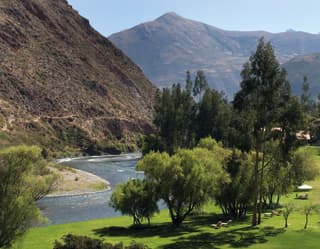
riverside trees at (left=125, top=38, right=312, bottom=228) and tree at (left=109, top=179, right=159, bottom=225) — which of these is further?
tree at (left=109, top=179, right=159, bottom=225)

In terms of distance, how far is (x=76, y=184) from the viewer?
98250 millimetres

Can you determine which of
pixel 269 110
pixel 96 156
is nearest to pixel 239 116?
pixel 269 110

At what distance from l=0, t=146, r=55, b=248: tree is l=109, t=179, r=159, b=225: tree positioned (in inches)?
732

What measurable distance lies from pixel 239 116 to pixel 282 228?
12678mm

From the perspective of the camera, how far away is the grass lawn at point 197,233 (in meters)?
44.2

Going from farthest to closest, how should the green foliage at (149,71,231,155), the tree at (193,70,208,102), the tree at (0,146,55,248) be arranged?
the tree at (193,70,208,102) < the green foliage at (149,71,231,155) < the tree at (0,146,55,248)

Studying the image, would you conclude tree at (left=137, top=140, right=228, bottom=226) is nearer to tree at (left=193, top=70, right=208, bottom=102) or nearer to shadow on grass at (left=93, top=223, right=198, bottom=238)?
shadow on grass at (left=93, top=223, right=198, bottom=238)

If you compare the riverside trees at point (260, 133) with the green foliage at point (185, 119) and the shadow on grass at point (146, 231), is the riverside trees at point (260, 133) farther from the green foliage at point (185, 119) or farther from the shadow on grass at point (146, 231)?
the green foliage at point (185, 119)

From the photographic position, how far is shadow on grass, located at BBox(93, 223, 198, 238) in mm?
51250

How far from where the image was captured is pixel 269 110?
164 feet

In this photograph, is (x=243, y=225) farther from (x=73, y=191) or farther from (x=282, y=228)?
(x=73, y=191)

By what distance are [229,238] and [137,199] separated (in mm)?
13080

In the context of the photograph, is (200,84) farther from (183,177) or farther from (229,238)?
(229,238)

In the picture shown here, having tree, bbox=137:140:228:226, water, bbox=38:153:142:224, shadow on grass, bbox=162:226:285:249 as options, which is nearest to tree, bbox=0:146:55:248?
shadow on grass, bbox=162:226:285:249
